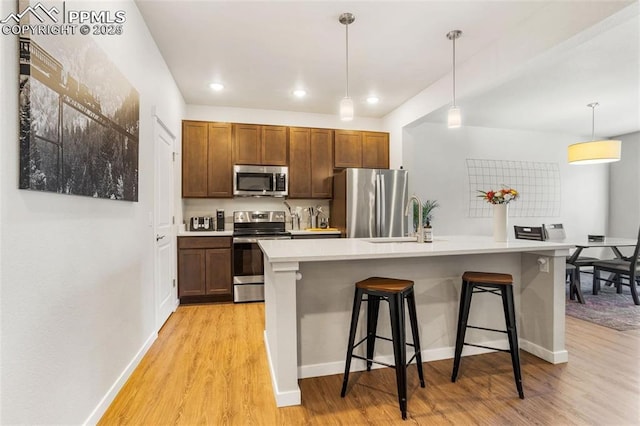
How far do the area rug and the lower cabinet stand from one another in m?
4.12

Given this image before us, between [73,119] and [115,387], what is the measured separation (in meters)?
1.62

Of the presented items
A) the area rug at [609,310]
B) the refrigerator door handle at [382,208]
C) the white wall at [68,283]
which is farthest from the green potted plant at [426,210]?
the white wall at [68,283]

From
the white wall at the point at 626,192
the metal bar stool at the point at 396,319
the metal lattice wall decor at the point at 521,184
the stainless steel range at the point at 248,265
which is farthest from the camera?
the white wall at the point at 626,192

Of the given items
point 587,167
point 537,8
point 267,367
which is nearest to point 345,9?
point 537,8

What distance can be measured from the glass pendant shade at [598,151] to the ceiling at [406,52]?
61 centimetres

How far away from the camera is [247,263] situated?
4.17 m

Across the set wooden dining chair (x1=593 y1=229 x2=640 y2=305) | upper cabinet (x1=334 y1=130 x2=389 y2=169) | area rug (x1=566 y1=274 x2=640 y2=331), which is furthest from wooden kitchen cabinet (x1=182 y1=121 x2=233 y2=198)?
wooden dining chair (x1=593 y1=229 x2=640 y2=305)

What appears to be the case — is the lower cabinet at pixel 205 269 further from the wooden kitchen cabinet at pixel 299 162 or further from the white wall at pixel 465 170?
the white wall at pixel 465 170

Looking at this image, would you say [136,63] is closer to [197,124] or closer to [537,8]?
[197,124]

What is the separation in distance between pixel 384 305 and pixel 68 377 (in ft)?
6.18

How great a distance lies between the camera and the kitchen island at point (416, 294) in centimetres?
192

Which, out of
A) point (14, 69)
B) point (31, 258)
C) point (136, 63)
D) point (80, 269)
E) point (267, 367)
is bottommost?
point (267, 367)

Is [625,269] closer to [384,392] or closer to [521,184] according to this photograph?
[521,184]

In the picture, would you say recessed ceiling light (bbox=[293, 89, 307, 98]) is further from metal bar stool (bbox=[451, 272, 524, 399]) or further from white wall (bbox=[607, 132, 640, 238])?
white wall (bbox=[607, 132, 640, 238])
